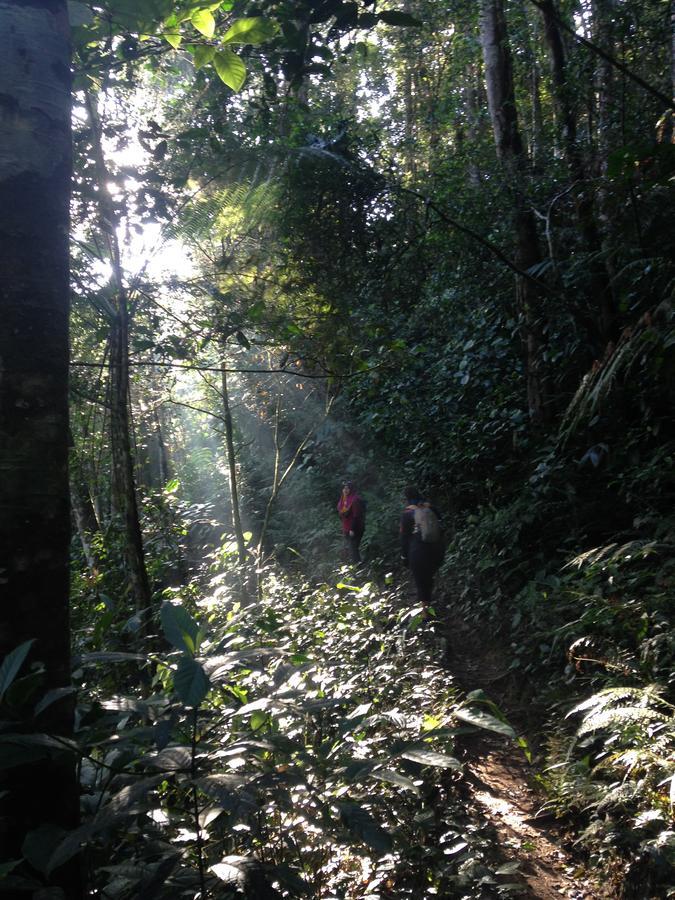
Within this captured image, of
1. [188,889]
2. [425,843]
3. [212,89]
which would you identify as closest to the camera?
[188,889]

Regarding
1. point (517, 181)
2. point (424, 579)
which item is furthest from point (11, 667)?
point (517, 181)

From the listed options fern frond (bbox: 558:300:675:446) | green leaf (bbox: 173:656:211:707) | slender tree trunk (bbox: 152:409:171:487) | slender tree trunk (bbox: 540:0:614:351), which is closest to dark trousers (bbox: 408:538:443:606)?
slender tree trunk (bbox: 540:0:614:351)

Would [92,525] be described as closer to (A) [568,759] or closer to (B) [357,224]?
(B) [357,224]

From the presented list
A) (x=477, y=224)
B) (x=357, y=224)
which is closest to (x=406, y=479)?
(x=477, y=224)

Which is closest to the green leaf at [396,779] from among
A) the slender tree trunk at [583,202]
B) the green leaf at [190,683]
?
the green leaf at [190,683]

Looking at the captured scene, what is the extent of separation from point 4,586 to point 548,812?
3.52 metres

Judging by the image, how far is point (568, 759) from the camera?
383 cm

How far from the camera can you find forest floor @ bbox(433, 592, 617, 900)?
314cm

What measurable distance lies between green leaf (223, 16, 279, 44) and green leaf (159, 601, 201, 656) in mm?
1814

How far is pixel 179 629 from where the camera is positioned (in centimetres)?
162

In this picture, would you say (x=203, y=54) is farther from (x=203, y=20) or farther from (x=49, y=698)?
(x=49, y=698)

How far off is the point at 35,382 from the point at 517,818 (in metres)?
3.69

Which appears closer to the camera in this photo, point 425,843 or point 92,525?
point 425,843

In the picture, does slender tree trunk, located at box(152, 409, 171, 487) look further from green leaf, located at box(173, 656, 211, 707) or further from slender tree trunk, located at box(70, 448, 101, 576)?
green leaf, located at box(173, 656, 211, 707)
